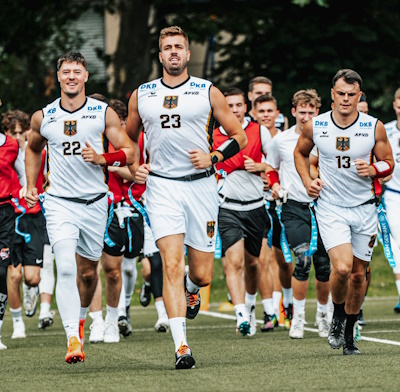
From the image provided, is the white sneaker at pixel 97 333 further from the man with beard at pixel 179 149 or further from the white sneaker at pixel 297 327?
the man with beard at pixel 179 149

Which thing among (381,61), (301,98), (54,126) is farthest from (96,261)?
Answer: (381,61)

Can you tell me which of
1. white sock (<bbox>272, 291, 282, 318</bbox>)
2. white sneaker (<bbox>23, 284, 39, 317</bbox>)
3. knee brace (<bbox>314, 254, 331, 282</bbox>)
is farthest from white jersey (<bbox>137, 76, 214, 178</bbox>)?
white sneaker (<bbox>23, 284, 39, 317</bbox>)

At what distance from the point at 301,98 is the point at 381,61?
10028mm

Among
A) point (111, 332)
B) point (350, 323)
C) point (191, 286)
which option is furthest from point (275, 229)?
point (350, 323)

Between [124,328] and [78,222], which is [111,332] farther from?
[78,222]

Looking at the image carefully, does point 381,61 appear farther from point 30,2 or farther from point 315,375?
point 315,375

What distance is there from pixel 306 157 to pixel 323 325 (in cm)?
247

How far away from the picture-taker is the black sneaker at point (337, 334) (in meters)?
10.5

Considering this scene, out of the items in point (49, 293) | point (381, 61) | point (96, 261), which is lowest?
point (49, 293)

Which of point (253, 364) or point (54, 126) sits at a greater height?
point (54, 126)

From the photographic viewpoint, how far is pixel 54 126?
33.5ft

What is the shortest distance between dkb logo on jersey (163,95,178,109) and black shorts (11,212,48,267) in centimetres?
516

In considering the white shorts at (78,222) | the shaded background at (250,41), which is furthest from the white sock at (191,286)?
the shaded background at (250,41)

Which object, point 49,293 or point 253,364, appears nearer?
point 253,364
